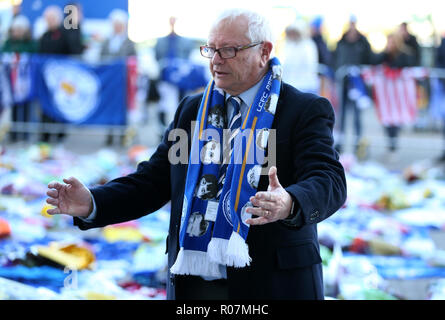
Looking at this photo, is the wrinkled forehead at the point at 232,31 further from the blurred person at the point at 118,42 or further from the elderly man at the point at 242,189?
the blurred person at the point at 118,42

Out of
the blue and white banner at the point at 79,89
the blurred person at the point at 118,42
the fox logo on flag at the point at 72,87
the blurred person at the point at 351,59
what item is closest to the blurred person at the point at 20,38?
the blue and white banner at the point at 79,89

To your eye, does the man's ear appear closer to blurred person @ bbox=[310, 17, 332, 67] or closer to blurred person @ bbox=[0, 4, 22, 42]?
blurred person @ bbox=[310, 17, 332, 67]

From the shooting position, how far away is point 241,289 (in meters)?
3.02

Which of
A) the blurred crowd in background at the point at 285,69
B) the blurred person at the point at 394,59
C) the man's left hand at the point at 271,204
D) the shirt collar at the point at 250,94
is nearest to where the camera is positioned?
the man's left hand at the point at 271,204

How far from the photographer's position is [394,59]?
43.0 feet

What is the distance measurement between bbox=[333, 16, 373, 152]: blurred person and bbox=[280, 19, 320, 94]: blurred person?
67cm

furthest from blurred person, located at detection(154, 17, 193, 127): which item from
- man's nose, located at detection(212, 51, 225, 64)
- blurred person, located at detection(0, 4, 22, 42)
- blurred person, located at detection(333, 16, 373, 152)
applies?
man's nose, located at detection(212, 51, 225, 64)

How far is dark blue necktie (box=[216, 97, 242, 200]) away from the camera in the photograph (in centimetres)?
315

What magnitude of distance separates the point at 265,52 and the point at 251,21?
170mm

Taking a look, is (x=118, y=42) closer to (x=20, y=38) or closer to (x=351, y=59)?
(x=20, y=38)

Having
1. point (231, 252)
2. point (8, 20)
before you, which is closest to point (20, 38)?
point (8, 20)

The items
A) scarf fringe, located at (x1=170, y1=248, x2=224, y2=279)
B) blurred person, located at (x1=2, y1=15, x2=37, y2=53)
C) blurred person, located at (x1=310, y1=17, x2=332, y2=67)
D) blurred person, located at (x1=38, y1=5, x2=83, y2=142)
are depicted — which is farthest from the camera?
blurred person, located at (x1=310, y1=17, x2=332, y2=67)

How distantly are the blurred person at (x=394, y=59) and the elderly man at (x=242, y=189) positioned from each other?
390 inches

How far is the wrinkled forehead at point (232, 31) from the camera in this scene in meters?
3.16
